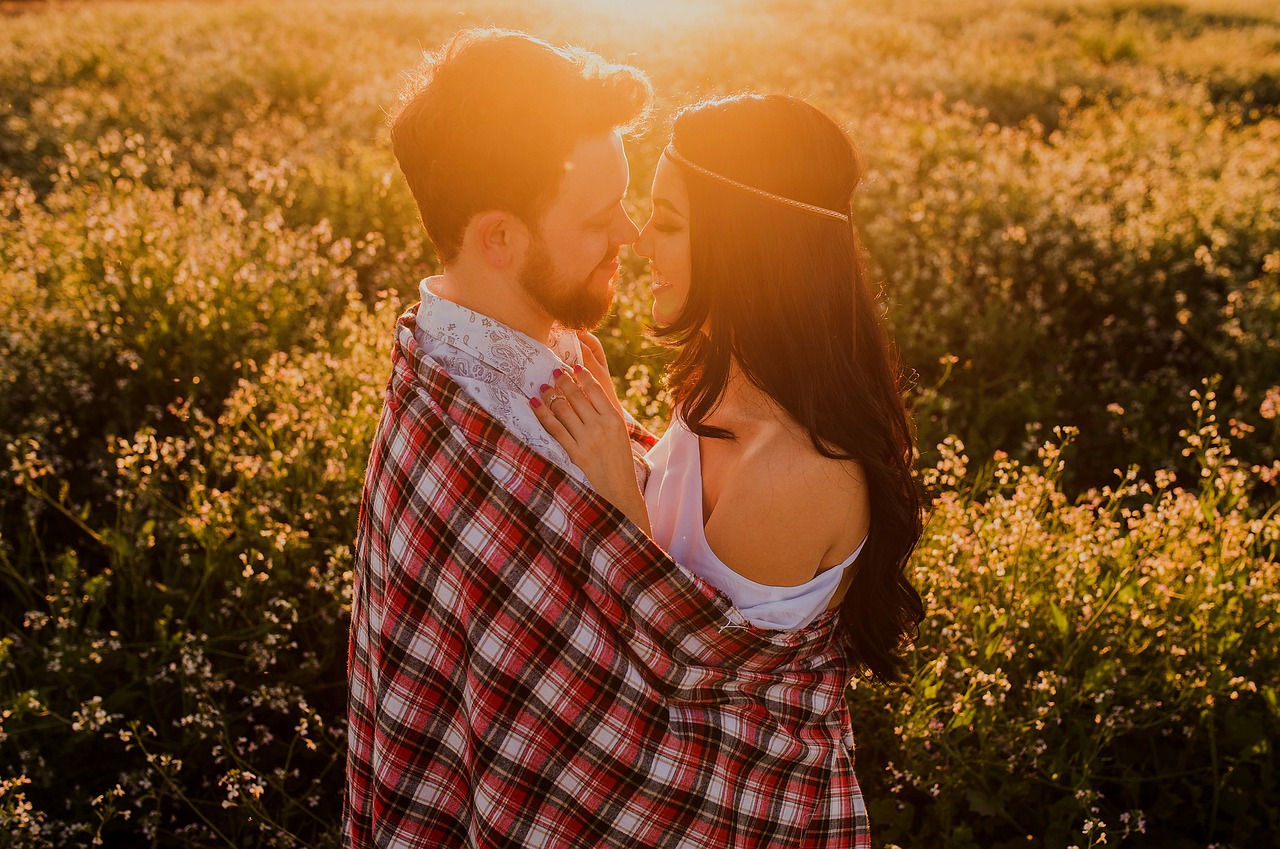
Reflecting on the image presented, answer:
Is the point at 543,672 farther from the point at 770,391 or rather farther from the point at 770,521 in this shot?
the point at 770,391

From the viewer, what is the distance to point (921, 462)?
435 centimetres

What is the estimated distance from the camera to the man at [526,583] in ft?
6.79

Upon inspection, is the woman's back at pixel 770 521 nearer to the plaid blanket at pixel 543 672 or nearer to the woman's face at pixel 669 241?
the plaid blanket at pixel 543 672

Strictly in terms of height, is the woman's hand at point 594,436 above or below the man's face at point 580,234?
below

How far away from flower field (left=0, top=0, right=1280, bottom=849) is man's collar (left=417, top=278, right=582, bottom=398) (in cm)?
77

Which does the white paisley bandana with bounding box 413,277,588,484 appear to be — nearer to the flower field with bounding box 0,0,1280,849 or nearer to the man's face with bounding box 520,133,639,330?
the man's face with bounding box 520,133,639,330

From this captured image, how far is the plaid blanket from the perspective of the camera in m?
2.06

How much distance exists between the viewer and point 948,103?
10.8m

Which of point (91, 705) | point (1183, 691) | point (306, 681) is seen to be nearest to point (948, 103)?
point (1183, 691)

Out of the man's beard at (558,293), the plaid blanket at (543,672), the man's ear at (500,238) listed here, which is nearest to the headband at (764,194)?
the man's beard at (558,293)

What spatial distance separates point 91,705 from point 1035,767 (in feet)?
9.77

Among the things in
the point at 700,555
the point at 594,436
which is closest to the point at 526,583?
the point at 594,436

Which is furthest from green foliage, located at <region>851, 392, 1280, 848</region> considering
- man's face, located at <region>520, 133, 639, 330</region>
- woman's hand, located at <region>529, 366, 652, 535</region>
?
man's face, located at <region>520, 133, 639, 330</region>

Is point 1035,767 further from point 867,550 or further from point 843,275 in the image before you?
point 843,275
